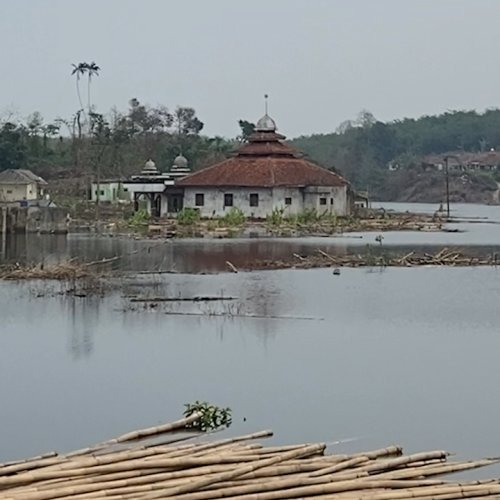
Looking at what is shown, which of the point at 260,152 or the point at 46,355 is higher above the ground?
the point at 260,152

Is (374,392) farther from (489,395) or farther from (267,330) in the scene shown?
(267,330)

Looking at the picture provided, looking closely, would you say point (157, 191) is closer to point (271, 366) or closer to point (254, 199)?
point (254, 199)

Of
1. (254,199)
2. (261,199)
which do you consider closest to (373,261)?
(261,199)

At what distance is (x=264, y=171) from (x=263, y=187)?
1.33 metres

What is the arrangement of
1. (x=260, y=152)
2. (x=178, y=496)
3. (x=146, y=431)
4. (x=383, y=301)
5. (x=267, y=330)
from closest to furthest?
(x=178, y=496) → (x=146, y=431) → (x=267, y=330) → (x=383, y=301) → (x=260, y=152)

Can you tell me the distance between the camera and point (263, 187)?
55219 millimetres

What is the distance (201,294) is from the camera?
26062mm

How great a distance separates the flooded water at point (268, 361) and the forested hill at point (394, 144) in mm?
92454

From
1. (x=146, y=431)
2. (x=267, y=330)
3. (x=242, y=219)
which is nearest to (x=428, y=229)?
(x=242, y=219)

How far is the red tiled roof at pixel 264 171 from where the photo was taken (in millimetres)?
55812

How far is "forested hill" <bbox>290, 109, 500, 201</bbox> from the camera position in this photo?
122188mm

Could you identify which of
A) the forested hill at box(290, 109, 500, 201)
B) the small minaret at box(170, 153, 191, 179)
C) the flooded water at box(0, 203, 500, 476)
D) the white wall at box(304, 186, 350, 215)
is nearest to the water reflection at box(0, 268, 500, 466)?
the flooded water at box(0, 203, 500, 476)

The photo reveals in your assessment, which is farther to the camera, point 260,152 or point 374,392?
point 260,152

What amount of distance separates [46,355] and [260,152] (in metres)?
40.1
